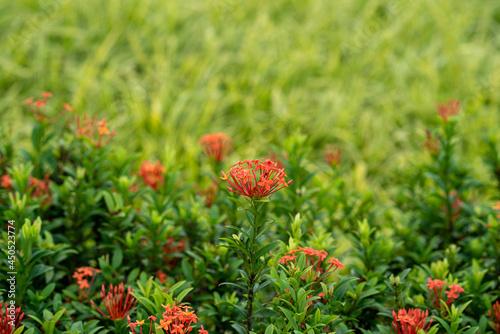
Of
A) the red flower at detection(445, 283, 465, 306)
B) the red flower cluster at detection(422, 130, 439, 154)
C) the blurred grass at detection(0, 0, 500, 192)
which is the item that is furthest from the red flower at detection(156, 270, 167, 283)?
the blurred grass at detection(0, 0, 500, 192)

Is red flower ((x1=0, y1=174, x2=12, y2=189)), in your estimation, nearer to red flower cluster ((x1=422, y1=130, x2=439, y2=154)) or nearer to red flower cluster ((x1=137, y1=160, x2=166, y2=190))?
red flower cluster ((x1=137, y1=160, x2=166, y2=190))

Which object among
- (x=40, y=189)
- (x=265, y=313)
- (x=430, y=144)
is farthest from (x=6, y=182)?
(x=430, y=144)

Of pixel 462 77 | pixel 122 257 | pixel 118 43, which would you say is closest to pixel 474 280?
pixel 122 257

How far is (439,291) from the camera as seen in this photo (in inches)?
56.8

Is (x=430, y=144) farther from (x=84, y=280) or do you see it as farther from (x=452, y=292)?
(x=84, y=280)

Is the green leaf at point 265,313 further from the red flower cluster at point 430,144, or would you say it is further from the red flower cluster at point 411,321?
the red flower cluster at point 430,144

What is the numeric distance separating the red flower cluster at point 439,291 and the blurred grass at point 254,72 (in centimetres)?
166

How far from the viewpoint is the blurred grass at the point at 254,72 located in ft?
11.1

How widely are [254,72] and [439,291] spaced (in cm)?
254

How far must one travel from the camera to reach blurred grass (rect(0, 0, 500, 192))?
3.37m

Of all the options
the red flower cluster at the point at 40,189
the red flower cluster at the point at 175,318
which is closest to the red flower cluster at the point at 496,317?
the red flower cluster at the point at 175,318

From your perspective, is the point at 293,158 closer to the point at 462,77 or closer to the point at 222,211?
the point at 222,211

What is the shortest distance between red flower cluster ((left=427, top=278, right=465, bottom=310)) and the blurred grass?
5.43ft

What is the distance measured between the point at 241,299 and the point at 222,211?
0.45 meters
